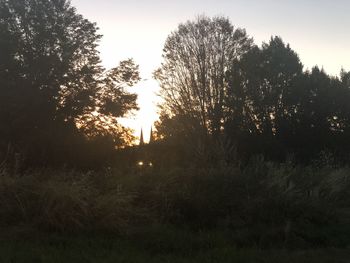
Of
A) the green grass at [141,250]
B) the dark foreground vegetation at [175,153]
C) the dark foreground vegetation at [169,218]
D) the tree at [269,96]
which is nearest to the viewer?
the green grass at [141,250]

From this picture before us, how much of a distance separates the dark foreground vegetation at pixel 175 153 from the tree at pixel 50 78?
0.09 meters

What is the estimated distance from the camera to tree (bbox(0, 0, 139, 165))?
104ft

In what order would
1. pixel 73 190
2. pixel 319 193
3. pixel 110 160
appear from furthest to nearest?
1. pixel 110 160
2. pixel 319 193
3. pixel 73 190

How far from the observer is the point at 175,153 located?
29.7 metres

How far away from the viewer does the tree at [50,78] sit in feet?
104

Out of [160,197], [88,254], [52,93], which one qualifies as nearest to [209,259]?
[88,254]

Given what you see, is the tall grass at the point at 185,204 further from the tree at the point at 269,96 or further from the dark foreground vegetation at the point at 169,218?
the tree at the point at 269,96

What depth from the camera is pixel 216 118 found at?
36.3m

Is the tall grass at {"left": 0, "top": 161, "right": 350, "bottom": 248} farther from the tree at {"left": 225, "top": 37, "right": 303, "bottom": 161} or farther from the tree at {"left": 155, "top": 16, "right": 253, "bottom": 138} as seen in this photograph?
the tree at {"left": 225, "top": 37, "right": 303, "bottom": 161}

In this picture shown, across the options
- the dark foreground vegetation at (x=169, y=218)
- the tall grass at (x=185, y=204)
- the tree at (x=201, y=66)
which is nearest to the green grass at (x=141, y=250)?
the dark foreground vegetation at (x=169, y=218)

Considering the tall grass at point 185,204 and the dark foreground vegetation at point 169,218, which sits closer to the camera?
the dark foreground vegetation at point 169,218

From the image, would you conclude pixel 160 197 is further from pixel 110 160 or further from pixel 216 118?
pixel 216 118

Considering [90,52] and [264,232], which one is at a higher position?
[90,52]

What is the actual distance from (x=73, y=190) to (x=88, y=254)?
242cm
